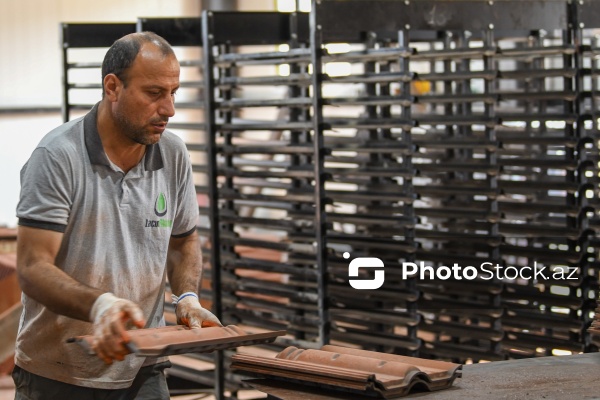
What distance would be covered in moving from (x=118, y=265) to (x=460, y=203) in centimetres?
310

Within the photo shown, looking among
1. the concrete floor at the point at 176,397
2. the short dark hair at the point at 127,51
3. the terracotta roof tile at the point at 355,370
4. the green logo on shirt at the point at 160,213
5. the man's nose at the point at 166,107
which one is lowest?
the concrete floor at the point at 176,397

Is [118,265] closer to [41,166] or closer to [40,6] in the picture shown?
[41,166]

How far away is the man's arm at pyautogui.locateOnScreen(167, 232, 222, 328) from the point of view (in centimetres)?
299

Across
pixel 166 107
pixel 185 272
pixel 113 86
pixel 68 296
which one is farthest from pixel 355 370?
pixel 113 86

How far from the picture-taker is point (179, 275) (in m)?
3.25

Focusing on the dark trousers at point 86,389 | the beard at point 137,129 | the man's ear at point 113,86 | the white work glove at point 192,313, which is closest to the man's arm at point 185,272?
the white work glove at point 192,313

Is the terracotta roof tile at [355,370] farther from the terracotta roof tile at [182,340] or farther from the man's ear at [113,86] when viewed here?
the man's ear at [113,86]

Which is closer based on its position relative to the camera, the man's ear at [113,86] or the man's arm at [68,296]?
the man's arm at [68,296]

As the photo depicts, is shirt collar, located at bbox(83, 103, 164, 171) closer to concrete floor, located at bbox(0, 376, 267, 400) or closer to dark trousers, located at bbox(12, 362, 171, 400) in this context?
dark trousers, located at bbox(12, 362, 171, 400)

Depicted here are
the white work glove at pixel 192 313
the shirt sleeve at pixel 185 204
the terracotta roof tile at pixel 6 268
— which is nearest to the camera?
the white work glove at pixel 192 313

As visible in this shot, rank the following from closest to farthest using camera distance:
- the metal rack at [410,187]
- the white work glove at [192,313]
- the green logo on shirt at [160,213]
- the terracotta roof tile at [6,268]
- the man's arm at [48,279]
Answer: the man's arm at [48,279], the white work glove at [192,313], the green logo on shirt at [160,213], the metal rack at [410,187], the terracotta roof tile at [6,268]

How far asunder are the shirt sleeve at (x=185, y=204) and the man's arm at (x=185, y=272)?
4 centimetres

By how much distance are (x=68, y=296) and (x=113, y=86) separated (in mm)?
622

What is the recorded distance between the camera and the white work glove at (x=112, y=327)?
2526 millimetres
